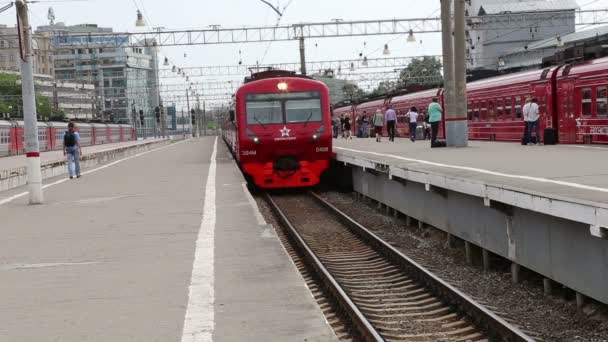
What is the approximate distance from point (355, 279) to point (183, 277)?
2778 millimetres

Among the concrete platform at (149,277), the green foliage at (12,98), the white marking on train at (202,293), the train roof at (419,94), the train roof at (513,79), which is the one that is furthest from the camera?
the green foliage at (12,98)

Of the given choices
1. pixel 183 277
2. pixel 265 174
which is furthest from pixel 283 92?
pixel 183 277

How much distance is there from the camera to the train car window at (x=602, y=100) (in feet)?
66.7

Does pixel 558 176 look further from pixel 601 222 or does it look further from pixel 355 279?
pixel 601 222

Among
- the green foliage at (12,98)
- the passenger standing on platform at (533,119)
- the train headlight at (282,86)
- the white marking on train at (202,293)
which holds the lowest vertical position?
the white marking on train at (202,293)

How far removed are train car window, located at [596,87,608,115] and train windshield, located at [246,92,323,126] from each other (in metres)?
7.03

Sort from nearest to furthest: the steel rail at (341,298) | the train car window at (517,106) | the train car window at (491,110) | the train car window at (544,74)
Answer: the steel rail at (341,298) → the train car window at (544,74) → the train car window at (517,106) → the train car window at (491,110)

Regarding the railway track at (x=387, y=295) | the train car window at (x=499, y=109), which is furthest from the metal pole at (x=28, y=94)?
the train car window at (x=499, y=109)

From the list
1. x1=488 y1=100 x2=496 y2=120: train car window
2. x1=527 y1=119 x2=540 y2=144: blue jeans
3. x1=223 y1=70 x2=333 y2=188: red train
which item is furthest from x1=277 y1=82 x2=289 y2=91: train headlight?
x1=488 y1=100 x2=496 y2=120: train car window

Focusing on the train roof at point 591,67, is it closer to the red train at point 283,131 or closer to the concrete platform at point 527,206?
the concrete platform at point 527,206

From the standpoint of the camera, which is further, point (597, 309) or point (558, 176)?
point (558, 176)

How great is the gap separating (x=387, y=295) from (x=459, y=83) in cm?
1309

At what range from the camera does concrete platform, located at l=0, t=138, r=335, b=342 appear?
6281 mm

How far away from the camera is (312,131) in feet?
72.3
